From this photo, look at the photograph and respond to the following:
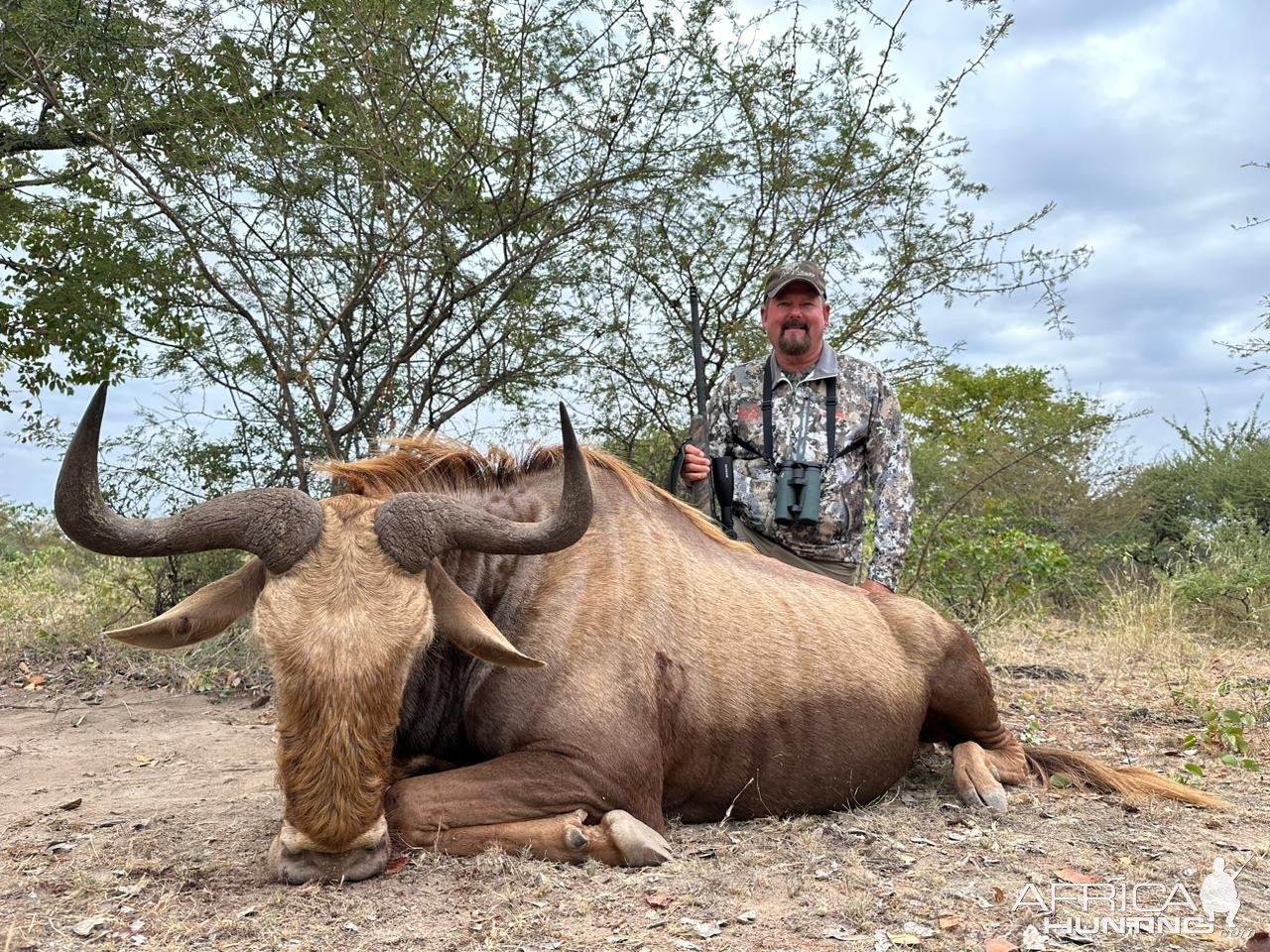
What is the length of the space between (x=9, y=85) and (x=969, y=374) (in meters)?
29.9

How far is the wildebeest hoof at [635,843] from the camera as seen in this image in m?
3.76

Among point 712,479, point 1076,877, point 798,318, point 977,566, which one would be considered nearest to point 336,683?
point 1076,877

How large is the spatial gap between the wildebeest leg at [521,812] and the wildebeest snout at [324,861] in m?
0.25

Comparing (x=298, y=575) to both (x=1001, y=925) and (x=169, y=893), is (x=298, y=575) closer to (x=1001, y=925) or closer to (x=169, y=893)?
(x=169, y=893)

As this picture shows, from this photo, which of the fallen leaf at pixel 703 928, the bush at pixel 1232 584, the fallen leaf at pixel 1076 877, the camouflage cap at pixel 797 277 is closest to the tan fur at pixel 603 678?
the fallen leaf at pixel 703 928

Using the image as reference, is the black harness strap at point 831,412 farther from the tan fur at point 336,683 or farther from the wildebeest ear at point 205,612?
the wildebeest ear at point 205,612

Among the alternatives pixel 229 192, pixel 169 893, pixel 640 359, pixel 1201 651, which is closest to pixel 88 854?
pixel 169 893

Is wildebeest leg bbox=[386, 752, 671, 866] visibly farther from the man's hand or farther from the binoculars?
the binoculars

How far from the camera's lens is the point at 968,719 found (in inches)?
213

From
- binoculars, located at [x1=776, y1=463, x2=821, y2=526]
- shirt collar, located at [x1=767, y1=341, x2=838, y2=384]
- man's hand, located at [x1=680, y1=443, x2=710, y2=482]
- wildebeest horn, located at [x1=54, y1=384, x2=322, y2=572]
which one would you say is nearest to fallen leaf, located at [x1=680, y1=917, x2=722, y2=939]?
wildebeest horn, located at [x1=54, y1=384, x2=322, y2=572]

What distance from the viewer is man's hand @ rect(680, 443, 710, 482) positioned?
20.2 ft

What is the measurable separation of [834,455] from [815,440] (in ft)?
0.54

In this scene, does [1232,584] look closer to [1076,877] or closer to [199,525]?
[1076,877]

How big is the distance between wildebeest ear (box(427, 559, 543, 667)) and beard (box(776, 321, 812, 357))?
3471mm
